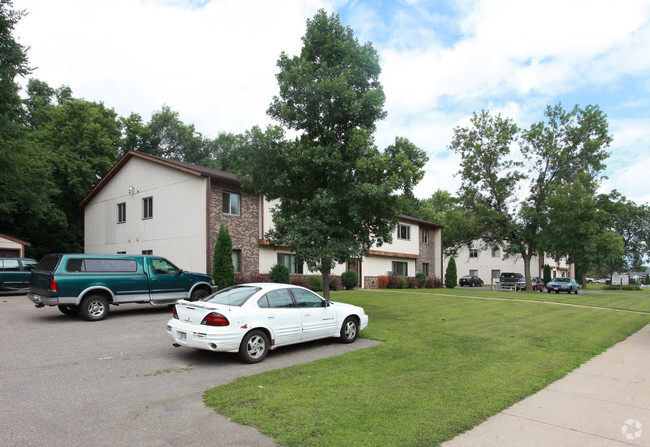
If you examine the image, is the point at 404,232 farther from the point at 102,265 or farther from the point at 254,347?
the point at 254,347

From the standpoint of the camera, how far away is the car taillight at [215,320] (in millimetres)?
7469

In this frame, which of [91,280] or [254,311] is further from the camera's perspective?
[91,280]

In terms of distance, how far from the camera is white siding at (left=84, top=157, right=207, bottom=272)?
21.8 meters

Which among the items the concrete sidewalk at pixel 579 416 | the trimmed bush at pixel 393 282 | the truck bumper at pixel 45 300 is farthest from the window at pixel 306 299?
the trimmed bush at pixel 393 282

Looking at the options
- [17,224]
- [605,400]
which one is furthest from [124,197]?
[605,400]

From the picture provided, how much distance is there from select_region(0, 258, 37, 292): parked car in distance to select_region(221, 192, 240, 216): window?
29.0ft

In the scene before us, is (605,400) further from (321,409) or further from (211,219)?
(211,219)

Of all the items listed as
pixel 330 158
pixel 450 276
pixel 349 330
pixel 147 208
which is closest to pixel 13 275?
pixel 147 208

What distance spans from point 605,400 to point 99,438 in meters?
6.44

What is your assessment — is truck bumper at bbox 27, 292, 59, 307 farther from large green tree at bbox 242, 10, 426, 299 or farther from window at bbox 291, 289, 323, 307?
window at bbox 291, 289, 323, 307

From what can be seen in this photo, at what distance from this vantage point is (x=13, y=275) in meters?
18.4

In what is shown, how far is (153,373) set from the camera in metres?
7.08

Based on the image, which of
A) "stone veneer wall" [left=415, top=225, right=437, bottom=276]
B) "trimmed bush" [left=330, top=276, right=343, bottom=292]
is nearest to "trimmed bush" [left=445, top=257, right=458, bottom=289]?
"stone veneer wall" [left=415, top=225, right=437, bottom=276]

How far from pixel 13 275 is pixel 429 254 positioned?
31110 mm
